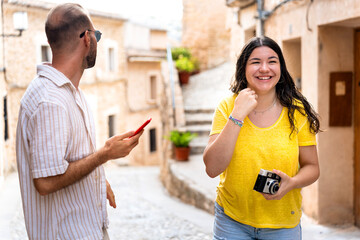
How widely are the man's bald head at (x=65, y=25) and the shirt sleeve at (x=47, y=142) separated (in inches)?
12.0

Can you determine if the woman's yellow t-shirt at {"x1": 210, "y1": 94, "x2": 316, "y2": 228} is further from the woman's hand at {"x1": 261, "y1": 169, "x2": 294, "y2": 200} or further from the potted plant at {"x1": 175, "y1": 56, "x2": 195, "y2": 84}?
the potted plant at {"x1": 175, "y1": 56, "x2": 195, "y2": 84}

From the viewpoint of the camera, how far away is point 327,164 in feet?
16.0

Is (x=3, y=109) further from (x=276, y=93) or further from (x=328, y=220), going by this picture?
(x=276, y=93)

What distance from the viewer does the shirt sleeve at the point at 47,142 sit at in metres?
1.70

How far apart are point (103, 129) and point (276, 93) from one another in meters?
16.4

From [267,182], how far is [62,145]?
→ 88 centimetres

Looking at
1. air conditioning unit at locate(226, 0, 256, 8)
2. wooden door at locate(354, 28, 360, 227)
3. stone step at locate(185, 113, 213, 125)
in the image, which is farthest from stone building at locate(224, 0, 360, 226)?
stone step at locate(185, 113, 213, 125)

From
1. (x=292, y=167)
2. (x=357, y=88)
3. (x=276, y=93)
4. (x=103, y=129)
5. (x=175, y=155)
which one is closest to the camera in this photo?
(x=292, y=167)

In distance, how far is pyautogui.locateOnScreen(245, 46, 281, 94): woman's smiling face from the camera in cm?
214

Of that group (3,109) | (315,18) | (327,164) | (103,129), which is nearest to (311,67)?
(315,18)

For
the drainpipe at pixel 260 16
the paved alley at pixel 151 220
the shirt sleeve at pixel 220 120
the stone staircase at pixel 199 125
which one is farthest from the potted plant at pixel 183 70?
the shirt sleeve at pixel 220 120

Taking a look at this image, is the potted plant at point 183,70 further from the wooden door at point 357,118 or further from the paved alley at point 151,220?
the wooden door at point 357,118

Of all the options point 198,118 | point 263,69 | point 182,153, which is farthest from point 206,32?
point 263,69

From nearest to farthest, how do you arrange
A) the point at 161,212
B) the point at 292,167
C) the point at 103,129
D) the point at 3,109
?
the point at 292,167 → the point at 161,212 → the point at 3,109 → the point at 103,129
